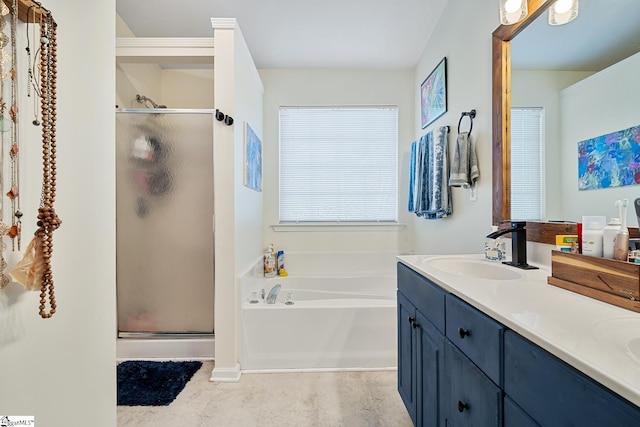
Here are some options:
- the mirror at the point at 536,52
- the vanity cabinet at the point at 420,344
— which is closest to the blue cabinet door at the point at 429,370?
the vanity cabinet at the point at 420,344

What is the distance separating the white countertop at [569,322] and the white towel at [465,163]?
2.87 ft

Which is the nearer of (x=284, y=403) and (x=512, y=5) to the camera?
(x=512, y=5)

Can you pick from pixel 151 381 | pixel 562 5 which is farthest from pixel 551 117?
pixel 151 381

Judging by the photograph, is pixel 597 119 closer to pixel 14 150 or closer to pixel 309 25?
pixel 14 150

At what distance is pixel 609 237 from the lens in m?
0.89

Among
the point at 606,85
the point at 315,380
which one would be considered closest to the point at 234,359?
the point at 315,380

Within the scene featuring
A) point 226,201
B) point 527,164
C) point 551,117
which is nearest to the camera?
point 551,117

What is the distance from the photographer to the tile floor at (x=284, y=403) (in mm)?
1520

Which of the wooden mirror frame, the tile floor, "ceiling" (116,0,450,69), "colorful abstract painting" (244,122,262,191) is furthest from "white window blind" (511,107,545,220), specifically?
"colorful abstract painting" (244,122,262,191)

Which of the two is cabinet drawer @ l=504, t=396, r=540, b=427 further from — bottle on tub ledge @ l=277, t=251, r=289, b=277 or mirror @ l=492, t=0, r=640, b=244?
bottle on tub ledge @ l=277, t=251, r=289, b=277

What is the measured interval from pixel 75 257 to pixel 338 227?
2.40 meters

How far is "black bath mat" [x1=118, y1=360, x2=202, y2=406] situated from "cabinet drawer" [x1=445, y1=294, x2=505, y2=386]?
167 cm

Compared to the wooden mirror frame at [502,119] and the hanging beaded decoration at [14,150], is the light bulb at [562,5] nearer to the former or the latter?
the wooden mirror frame at [502,119]

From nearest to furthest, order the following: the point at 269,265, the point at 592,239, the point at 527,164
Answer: the point at 592,239 → the point at 527,164 → the point at 269,265
